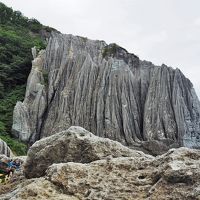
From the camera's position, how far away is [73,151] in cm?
688

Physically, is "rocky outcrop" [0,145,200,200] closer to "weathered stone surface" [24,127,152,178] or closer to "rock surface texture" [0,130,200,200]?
"rock surface texture" [0,130,200,200]

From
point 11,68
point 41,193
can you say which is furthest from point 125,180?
point 11,68

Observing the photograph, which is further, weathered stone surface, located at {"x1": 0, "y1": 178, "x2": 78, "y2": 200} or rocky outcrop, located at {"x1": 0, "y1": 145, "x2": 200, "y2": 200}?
weathered stone surface, located at {"x1": 0, "y1": 178, "x2": 78, "y2": 200}

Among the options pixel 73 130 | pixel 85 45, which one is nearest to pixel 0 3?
pixel 85 45

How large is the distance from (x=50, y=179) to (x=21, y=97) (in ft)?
137

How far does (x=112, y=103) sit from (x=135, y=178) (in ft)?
120

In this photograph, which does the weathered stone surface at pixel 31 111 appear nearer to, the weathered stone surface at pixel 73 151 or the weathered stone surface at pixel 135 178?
the weathered stone surface at pixel 73 151

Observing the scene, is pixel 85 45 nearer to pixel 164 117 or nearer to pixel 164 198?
pixel 164 117

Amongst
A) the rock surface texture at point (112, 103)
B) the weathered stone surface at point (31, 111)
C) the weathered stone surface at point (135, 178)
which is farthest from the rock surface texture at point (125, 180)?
the weathered stone surface at point (31, 111)

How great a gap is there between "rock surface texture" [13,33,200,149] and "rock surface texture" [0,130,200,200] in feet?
108

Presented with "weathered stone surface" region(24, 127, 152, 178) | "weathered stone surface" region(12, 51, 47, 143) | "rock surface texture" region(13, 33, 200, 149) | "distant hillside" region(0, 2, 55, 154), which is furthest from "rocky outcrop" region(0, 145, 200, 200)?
"weathered stone surface" region(12, 51, 47, 143)

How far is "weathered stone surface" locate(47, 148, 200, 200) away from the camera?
4262 mm

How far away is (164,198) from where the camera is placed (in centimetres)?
418

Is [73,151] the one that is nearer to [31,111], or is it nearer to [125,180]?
[125,180]
